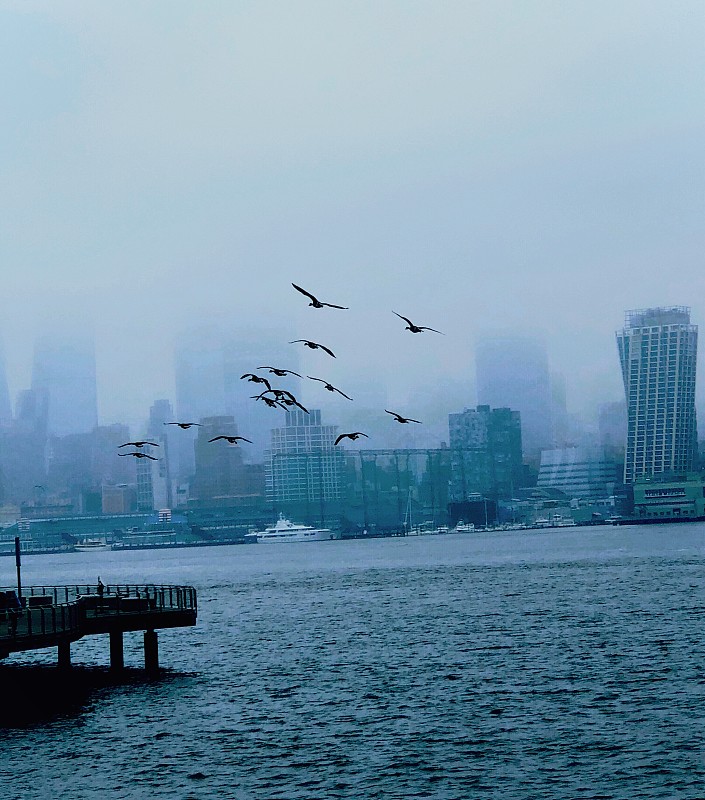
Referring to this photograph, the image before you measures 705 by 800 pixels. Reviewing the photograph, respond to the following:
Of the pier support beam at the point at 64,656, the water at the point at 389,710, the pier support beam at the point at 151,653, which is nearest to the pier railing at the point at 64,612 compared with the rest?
the pier support beam at the point at 151,653

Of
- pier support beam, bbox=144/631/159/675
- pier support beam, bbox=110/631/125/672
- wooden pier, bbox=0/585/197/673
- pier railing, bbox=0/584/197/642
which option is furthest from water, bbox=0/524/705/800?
pier railing, bbox=0/584/197/642

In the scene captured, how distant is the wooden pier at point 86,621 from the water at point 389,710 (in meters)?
1.81

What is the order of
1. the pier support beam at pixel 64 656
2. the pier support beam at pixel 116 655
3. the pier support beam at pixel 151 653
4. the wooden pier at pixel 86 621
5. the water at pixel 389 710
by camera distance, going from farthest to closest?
1. the pier support beam at pixel 116 655
2. the pier support beam at pixel 151 653
3. the pier support beam at pixel 64 656
4. the wooden pier at pixel 86 621
5. the water at pixel 389 710

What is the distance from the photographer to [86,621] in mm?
53656

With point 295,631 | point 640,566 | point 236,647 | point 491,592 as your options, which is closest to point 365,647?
point 236,647

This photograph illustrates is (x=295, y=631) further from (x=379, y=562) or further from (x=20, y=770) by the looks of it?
(x=379, y=562)

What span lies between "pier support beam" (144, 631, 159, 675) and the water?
0.87m

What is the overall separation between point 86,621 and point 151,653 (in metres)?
4.99

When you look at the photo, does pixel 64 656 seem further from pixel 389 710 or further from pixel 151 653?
pixel 389 710

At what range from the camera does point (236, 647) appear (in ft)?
239

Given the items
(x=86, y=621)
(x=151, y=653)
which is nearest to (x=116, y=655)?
(x=151, y=653)

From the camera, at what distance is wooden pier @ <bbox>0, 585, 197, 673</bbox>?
47.3 m

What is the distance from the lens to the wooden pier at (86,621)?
155 feet

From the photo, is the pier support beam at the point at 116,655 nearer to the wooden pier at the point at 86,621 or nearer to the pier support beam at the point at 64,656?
the wooden pier at the point at 86,621
